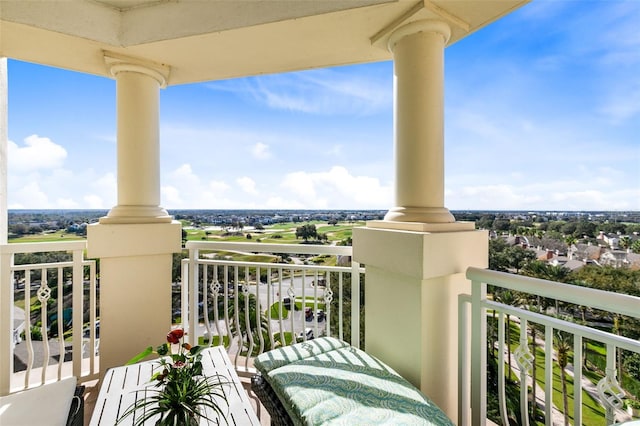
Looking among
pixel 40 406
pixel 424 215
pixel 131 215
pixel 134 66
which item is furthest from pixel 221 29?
pixel 40 406

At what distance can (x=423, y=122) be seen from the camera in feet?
5.04

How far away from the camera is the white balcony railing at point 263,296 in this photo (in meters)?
2.18

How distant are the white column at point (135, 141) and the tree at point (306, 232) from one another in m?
1.17

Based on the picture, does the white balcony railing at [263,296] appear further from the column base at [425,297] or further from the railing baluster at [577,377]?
the railing baluster at [577,377]

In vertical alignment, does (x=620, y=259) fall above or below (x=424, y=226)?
below

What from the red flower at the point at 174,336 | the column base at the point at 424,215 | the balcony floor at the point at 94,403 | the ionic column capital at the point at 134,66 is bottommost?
the balcony floor at the point at 94,403

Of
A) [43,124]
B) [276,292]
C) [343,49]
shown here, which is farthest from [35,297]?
[343,49]

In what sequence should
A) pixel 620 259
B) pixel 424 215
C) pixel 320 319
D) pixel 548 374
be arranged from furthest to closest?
1. pixel 320 319
2. pixel 424 215
3. pixel 620 259
4. pixel 548 374

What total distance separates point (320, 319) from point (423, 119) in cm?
177

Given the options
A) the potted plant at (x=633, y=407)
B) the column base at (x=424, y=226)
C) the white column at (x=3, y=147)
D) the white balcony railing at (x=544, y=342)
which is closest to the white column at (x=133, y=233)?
the white column at (x=3, y=147)

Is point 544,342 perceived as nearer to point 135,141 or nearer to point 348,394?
point 348,394

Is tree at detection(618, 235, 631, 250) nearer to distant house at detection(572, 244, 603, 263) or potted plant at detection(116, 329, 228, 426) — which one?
distant house at detection(572, 244, 603, 263)

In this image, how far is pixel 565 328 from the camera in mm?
1040

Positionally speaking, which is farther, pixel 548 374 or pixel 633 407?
pixel 548 374
